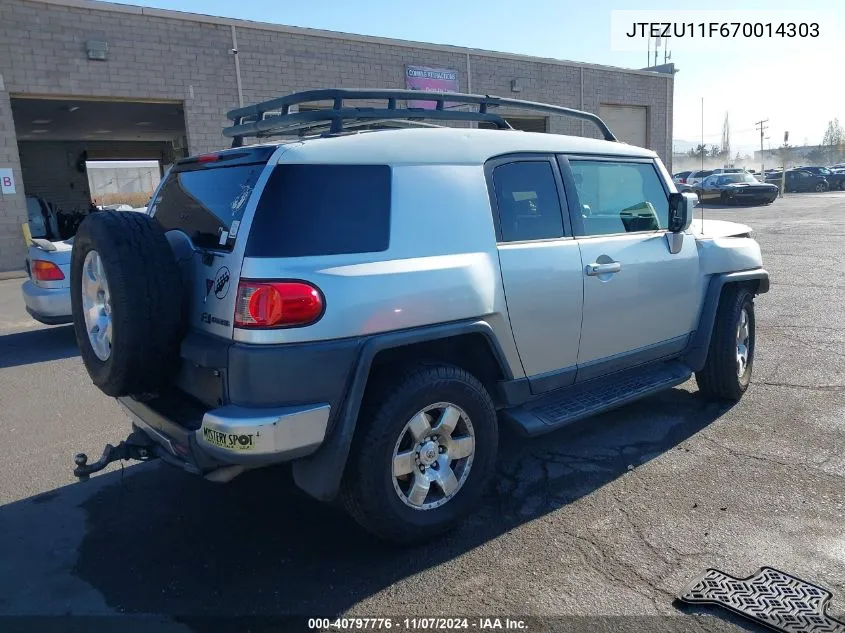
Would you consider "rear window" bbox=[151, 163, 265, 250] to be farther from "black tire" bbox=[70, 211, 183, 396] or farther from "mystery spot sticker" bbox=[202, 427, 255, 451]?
"mystery spot sticker" bbox=[202, 427, 255, 451]

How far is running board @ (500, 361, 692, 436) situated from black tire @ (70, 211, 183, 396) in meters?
1.84

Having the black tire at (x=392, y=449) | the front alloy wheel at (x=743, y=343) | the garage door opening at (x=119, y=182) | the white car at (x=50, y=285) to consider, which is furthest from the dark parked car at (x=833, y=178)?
the black tire at (x=392, y=449)

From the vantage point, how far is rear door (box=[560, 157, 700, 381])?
401cm

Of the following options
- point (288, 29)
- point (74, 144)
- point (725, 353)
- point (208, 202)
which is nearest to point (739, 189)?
point (288, 29)

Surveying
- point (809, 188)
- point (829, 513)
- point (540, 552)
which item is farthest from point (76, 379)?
point (809, 188)

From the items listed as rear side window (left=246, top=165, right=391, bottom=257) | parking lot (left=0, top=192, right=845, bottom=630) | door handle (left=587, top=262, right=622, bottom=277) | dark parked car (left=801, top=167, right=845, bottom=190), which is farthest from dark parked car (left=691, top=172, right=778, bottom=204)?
rear side window (left=246, top=165, right=391, bottom=257)

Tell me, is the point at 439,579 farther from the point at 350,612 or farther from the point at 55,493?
the point at 55,493

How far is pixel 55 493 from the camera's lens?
3.97 meters

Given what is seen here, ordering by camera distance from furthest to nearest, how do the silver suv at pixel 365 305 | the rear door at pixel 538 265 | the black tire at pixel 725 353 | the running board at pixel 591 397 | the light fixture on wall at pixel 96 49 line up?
the light fixture on wall at pixel 96 49 < the black tire at pixel 725 353 < the running board at pixel 591 397 < the rear door at pixel 538 265 < the silver suv at pixel 365 305

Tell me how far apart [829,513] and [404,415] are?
2283 millimetres

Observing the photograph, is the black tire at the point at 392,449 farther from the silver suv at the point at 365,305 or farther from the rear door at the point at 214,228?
the rear door at the point at 214,228

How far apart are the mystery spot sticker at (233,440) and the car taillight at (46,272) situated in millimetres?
5714

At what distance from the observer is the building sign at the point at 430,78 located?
2020 cm

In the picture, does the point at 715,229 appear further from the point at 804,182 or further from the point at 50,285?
the point at 804,182
